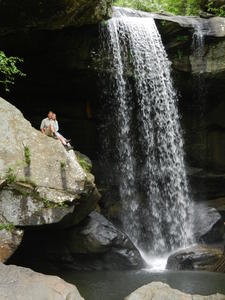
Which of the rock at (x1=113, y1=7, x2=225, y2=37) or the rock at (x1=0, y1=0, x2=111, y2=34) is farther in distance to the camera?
the rock at (x1=113, y1=7, x2=225, y2=37)

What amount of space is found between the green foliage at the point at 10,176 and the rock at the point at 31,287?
2.54 metres

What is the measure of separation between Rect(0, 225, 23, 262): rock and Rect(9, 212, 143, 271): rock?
3.25 m

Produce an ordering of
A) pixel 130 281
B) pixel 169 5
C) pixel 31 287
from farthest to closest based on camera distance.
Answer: pixel 169 5 < pixel 130 281 < pixel 31 287

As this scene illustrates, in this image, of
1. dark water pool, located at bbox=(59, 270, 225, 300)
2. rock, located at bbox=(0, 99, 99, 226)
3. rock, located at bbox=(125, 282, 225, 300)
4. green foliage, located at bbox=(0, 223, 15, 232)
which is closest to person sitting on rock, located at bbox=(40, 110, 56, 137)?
rock, located at bbox=(0, 99, 99, 226)

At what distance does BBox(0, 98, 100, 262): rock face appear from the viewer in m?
9.77

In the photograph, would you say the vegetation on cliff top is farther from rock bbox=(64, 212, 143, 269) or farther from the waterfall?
rock bbox=(64, 212, 143, 269)

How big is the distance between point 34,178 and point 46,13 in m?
5.05

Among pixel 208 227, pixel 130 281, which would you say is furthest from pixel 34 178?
pixel 208 227

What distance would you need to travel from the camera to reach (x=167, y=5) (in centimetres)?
2262

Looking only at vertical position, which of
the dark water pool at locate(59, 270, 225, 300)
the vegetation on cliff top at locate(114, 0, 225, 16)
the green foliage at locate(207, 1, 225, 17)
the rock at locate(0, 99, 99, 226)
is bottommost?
the dark water pool at locate(59, 270, 225, 300)

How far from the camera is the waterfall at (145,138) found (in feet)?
52.7

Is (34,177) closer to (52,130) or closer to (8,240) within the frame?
(8,240)

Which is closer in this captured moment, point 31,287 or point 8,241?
point 31,287

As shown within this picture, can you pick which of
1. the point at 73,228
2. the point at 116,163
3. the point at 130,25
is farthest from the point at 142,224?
the point at 130,25
